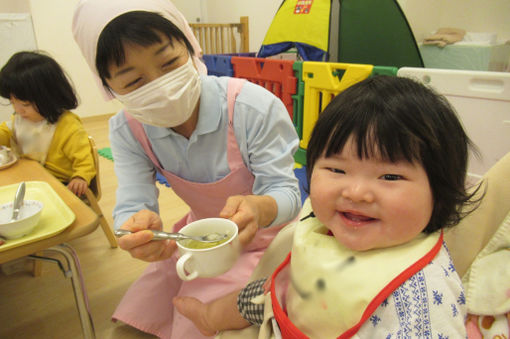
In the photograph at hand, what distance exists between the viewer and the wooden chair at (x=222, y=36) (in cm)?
399

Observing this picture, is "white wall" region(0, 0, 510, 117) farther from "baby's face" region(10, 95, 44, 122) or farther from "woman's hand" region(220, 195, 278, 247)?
"baby's face" region(10, 95, 44, 122)

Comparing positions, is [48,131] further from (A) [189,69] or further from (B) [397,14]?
(B) [397,14]

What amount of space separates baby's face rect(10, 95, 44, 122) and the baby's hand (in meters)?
0.37

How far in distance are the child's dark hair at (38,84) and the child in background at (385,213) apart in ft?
4.89

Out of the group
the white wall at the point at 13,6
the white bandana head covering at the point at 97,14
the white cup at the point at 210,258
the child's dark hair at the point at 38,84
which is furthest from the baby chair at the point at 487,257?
the white wall at the point at 13,6

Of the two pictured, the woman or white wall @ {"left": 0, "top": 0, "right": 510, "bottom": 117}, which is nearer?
the woman

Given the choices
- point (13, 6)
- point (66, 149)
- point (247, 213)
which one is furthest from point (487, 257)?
point (13, 6)

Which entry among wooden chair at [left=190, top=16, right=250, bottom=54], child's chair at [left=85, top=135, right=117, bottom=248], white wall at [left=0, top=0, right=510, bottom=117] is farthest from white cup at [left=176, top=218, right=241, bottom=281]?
wooden chair at [left=190, top=16, right=250, bottom=54]

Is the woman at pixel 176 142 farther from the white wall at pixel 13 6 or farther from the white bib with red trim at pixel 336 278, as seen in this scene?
the white wall at pixel 13 6

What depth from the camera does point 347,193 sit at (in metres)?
0.56

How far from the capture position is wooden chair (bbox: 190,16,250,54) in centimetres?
399

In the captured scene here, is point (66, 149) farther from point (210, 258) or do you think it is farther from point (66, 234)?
point (210, 258)

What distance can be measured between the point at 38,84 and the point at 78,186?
1.68 ft

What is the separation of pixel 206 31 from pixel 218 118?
11.4 feet
